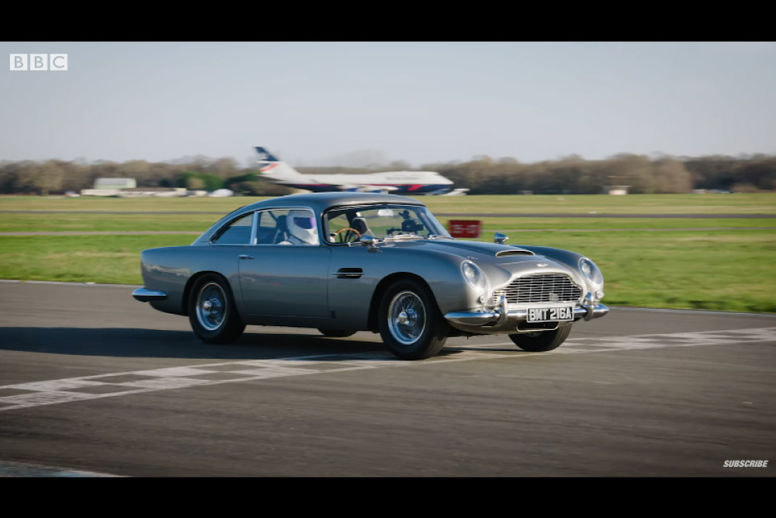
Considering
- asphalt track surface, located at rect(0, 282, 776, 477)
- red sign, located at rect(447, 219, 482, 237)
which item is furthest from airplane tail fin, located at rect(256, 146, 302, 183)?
asphalt track surface, located at rect(0, 282, 776, 477)

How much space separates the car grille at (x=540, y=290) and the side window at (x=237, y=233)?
326 centimetres

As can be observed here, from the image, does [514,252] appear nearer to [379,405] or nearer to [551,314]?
[551,314]

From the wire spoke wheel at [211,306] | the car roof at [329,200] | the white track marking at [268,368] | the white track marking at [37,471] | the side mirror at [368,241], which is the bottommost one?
the white track marking at [268,368]

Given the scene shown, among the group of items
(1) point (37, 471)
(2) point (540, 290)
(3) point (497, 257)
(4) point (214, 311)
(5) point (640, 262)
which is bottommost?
(5) point (640, 262)

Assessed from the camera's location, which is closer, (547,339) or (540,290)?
(540,290)

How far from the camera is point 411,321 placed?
1028cm

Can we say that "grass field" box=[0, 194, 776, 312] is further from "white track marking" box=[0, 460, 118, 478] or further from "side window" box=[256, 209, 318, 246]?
"white track marking" box=[0, 460, 118, 478]

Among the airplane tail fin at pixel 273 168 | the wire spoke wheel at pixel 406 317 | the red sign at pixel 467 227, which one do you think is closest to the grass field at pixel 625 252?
the red sign at pixel 467 227

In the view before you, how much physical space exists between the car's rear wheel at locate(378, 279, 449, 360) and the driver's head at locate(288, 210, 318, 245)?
132cm

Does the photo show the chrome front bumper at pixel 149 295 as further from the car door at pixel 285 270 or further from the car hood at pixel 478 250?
the car hood at pixel 478 250

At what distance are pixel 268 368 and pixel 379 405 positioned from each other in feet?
7.52

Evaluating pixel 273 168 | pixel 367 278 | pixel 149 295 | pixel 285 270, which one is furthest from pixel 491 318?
pixel 273 168

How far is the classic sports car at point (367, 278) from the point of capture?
10016 mm

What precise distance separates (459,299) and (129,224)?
45124 mm
